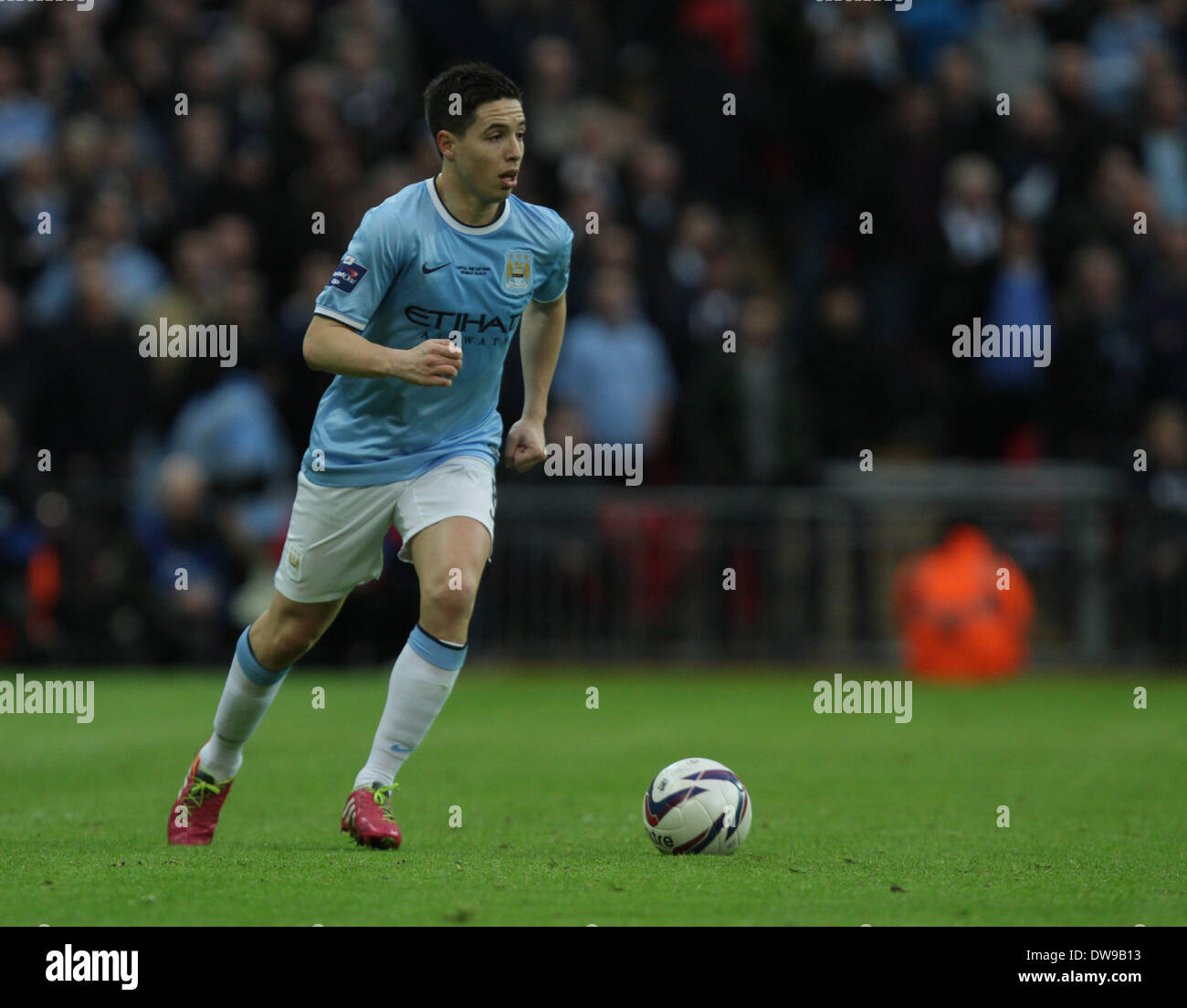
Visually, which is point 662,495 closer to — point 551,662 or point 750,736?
point 551,662

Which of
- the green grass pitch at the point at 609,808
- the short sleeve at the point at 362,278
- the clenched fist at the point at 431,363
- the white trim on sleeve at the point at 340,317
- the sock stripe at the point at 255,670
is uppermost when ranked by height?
the short sleeve at the point at 362,278

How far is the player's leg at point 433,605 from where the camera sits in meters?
7.23

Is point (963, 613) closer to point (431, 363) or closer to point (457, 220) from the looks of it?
point (457, 220)

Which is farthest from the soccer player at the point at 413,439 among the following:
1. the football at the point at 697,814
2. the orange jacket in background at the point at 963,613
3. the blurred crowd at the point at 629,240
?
the orange jacket in background at the point at 963,613

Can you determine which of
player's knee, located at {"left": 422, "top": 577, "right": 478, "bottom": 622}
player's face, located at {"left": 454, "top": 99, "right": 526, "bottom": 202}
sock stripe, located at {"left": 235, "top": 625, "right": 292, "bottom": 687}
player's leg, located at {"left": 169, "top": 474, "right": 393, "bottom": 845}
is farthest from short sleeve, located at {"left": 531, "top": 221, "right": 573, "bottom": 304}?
sock stripe, located at {"left": 235, "top": 625, "right": 292, "bottom": 687}

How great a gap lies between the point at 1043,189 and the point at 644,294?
11.8ft

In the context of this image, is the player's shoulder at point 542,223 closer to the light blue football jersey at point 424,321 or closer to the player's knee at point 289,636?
the light blue football jersey at point 424,321

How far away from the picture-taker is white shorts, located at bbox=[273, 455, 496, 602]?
7430mm

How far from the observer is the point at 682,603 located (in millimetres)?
16000

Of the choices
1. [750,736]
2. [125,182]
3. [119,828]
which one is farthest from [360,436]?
[125,182]

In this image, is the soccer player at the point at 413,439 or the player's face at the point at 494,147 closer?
the soccer player at the point at 413,439

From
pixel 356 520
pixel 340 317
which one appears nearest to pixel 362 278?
pixel 340 317

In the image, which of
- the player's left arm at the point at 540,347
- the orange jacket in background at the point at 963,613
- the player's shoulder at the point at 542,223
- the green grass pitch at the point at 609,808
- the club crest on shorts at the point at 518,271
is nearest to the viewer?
the green grass pitch at the point at 609,808

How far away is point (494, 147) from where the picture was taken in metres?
7.37
